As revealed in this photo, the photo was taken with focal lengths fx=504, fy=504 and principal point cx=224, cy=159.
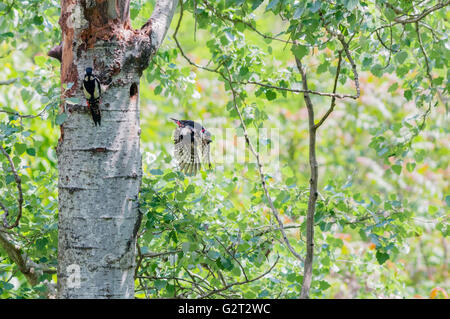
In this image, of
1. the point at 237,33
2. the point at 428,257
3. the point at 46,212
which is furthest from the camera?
the point at 428,257

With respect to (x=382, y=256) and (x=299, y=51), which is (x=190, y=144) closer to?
(x=299, y=51)

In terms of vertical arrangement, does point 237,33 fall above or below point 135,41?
above

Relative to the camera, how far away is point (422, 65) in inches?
77.9

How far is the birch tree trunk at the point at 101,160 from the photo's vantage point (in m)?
1.27

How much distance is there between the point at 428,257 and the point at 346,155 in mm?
1139

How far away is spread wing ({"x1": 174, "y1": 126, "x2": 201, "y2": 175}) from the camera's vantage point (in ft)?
5.29

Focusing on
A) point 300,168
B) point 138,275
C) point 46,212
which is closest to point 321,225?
point 138,275

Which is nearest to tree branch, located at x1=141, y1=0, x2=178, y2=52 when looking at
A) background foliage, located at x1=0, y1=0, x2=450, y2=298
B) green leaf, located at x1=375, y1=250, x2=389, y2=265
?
background foliage, located at x1=0, y1=0, x2=450, y2=298

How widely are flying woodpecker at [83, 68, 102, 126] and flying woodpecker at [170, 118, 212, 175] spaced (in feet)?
1.17

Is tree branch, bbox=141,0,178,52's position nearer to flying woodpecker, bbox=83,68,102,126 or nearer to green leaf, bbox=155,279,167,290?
flying woodpecker, bbox=83,68,102,126

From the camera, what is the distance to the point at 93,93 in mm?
1265

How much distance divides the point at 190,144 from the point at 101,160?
0.42m

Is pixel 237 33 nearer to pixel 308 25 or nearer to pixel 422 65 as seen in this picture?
pixel 308 25
